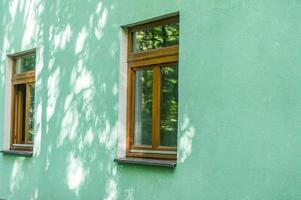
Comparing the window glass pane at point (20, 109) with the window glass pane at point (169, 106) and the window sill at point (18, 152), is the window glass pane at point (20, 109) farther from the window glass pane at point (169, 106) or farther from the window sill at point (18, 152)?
the window glass pane at point (169, 106)

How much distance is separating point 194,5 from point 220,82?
3.19ft

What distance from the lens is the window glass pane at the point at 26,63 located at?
975 cm

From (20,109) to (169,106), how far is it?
15.2 feet

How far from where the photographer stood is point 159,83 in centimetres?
673

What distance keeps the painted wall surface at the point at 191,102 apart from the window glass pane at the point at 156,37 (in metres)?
0.23

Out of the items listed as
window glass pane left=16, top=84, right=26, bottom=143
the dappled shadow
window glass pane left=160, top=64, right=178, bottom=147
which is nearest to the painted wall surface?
the dappled shadow

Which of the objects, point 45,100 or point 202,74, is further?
point 45,100

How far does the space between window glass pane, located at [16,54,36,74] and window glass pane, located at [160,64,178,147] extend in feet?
12.4

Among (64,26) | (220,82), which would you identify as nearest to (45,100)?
(64,26)

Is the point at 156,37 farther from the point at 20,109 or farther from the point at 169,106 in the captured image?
the point at 20,109

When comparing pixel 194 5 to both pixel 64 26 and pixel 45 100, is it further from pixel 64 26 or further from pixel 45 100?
pixel 45 100

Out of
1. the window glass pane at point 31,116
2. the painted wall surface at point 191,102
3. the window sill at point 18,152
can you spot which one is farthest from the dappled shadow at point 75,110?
the window glass pane at point 31,116

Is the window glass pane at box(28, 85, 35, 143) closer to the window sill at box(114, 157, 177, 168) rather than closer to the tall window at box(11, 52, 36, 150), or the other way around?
the tall window at box(11, 52, 36, 150)

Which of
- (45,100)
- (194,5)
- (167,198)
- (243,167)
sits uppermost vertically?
(194,5)
